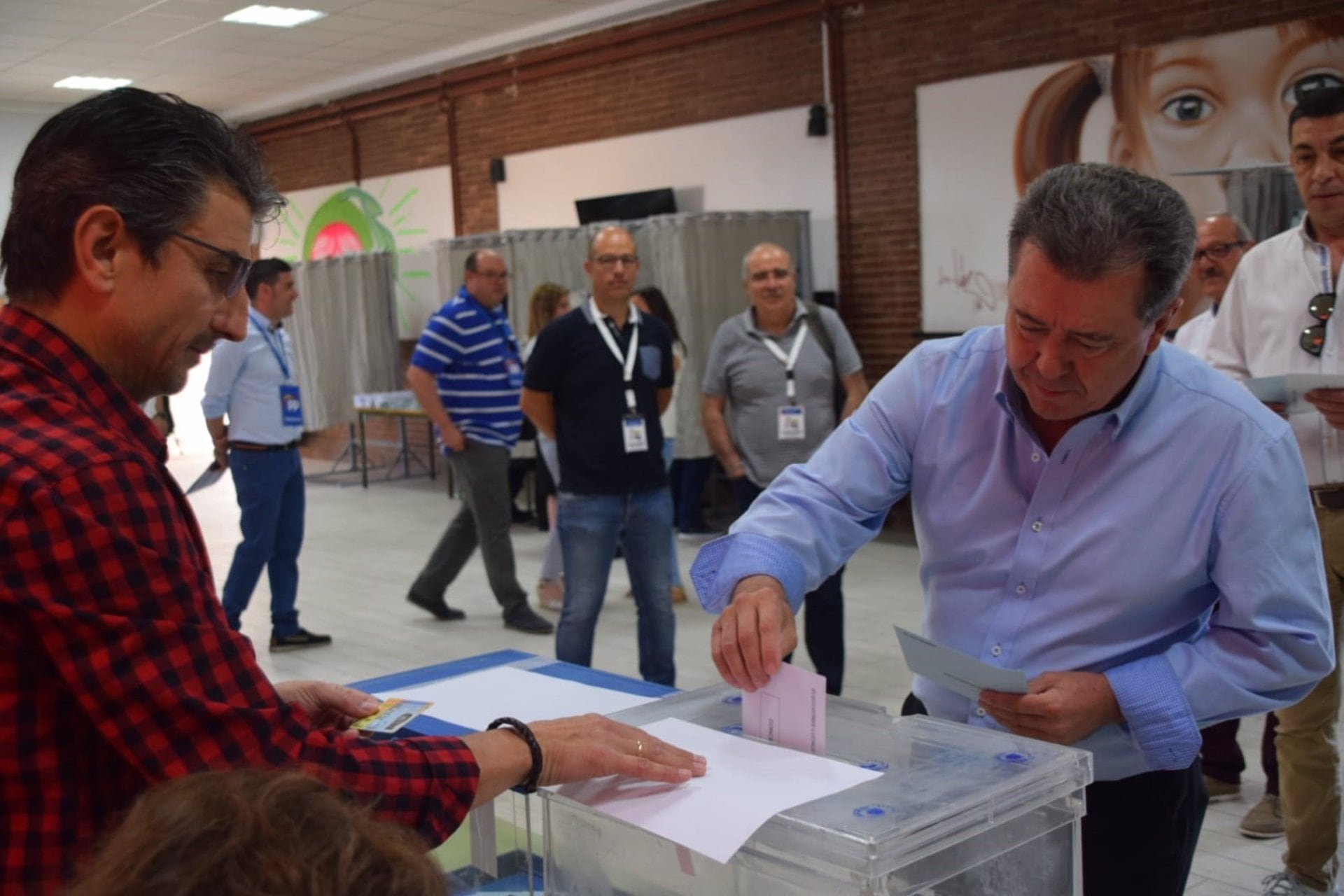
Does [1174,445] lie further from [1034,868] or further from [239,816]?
[239,816]

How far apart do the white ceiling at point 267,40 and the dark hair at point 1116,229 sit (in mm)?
8257

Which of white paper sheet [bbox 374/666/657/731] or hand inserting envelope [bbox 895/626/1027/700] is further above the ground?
hand inserting envelope [bbox 895/626/1027/700]

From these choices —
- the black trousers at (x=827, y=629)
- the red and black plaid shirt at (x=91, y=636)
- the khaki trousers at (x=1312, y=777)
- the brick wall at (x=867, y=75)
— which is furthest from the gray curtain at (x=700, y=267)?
the red and black plaid shirt at (x=91, y=636)

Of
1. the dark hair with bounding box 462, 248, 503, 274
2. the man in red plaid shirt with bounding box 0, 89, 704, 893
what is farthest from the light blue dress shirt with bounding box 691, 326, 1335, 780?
the dark hair with bounding box 462, 248, 503, 274

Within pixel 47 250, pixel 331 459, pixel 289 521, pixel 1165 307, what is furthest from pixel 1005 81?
pixel 331 459

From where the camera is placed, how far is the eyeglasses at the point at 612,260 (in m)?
4.44

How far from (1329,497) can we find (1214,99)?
4.53m

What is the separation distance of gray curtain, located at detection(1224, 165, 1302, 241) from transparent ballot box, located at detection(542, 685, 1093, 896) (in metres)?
5.59

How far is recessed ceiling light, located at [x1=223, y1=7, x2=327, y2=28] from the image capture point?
378 inches

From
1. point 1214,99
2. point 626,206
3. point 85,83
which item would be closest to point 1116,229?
point 1214,99

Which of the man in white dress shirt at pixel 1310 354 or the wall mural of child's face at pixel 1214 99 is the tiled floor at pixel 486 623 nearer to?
the man in white dress shirt at pixel 1310 354

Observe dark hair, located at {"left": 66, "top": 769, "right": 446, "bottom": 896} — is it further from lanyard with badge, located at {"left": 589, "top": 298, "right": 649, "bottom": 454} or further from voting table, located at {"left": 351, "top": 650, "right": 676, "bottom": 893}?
lanyard with badge, located at {"left": 589, "top": 298, "right": 649, "bottom": 454}

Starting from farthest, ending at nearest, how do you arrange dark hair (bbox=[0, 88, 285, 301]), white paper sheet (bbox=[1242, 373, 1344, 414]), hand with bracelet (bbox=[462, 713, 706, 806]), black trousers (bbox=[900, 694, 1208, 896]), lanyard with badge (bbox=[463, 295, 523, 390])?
lanyard with badge (bbox=[463, 295, 523, 390]) → white paper sheet (bbox=[1242, 373, 1344, 414]) → black trousers (bbox=[900, 694, 1208, 896]) → hand with bracelet (bbox=[462, 713, 706, 806]) → dark hair (bbox=[0, 88, 285, 301])

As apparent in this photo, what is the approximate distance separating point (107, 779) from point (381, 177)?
12.2 meters
